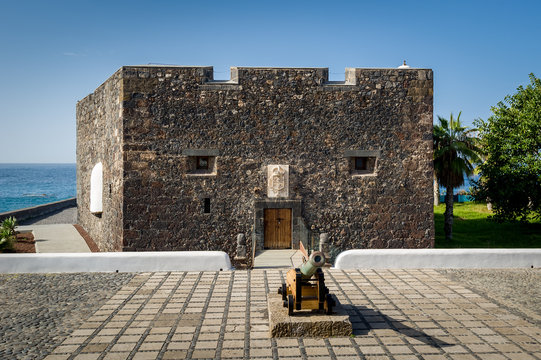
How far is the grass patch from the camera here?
64.0 ft

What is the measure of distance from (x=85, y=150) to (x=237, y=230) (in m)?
9.50

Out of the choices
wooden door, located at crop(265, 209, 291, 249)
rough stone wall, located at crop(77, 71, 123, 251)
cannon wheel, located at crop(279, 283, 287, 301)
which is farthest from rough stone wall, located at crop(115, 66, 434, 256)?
cannon wheel, located at crop(279, 283, 287, 301)

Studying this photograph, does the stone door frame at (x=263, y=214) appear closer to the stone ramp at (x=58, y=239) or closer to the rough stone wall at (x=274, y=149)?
the rough stone wall at (x=274, y=149)

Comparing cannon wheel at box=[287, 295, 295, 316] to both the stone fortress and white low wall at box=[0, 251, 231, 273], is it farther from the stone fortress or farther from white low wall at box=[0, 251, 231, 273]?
the stone fortress

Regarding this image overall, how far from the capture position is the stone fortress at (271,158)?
13.7 m

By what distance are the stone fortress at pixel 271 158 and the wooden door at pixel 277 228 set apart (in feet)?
0.10

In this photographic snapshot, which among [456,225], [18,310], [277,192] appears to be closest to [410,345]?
[18,310]

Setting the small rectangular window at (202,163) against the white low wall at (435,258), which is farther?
the small rectangular window at (202,163)

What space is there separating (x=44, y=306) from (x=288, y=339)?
399cm

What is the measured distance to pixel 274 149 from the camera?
13.9 meters

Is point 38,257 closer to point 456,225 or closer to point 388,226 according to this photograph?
point 388,226

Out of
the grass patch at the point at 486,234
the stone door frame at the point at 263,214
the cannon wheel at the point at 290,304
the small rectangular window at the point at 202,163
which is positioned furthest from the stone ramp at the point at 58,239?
the grass patch at the point at 486,234

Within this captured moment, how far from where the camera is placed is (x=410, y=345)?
5.68 metres

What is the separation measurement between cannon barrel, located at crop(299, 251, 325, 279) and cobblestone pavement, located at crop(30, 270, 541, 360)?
0.83 m
